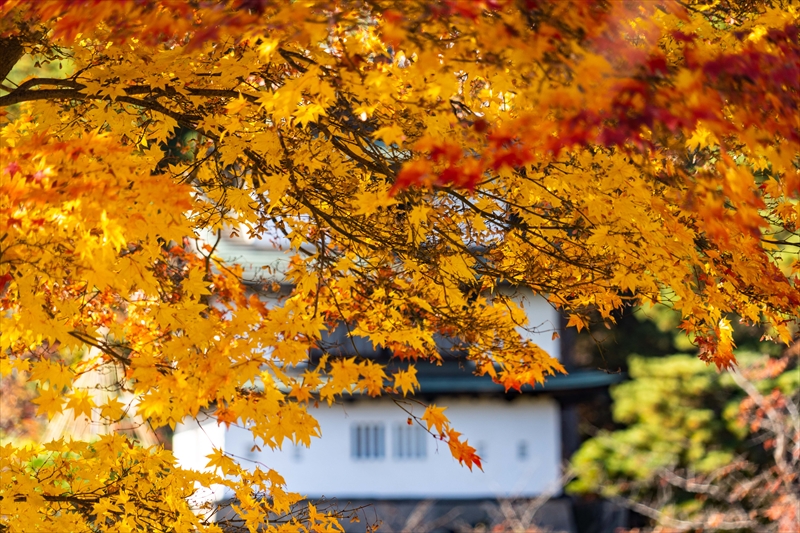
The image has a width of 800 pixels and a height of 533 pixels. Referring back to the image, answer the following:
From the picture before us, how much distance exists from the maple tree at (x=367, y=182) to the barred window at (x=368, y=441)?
38.0ft

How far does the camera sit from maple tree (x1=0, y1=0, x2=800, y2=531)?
2.74 metres

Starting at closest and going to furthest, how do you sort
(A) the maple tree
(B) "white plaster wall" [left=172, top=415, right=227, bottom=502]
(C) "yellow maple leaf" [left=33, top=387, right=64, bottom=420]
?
1. (A) the maple tree
2. (C) "yellow maple leaf" [left=33, top=387, right=64, bottom=420]
3. (B) "white plaster wall" [left=172, top=415, right=227, bottom=502]

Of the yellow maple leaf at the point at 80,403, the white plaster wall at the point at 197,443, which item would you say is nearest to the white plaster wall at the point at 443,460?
the white plaster wall at the point at 197,443

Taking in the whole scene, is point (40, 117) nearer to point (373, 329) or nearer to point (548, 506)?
point (373, 329)

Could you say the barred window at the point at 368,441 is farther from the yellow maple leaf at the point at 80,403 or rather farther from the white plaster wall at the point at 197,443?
the yellow maple leaf at the point at 80,403

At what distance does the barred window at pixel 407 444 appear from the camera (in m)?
16.8

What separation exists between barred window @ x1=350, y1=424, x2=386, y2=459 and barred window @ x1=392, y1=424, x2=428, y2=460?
9.6 inches

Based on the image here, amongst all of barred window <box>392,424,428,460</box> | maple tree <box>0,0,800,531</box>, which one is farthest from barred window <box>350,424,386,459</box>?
maple tree <box>0,0,800,531</box>

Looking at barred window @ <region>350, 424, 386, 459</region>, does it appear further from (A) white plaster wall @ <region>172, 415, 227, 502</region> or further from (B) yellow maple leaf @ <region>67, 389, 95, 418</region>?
(B) yellow maple leaf @ <region>67, 389, 95, 418</region>

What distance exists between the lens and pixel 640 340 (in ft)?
86.3

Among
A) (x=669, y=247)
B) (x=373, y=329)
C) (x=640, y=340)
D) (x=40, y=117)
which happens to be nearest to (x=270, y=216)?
(x=373, y=329)

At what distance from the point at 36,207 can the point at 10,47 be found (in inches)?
72.2

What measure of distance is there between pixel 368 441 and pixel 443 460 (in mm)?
1463

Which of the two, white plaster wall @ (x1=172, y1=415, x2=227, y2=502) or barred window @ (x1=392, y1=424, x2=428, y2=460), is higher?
white plaster wall @ (x1=172, y1=415, x2=227, y2=502)
